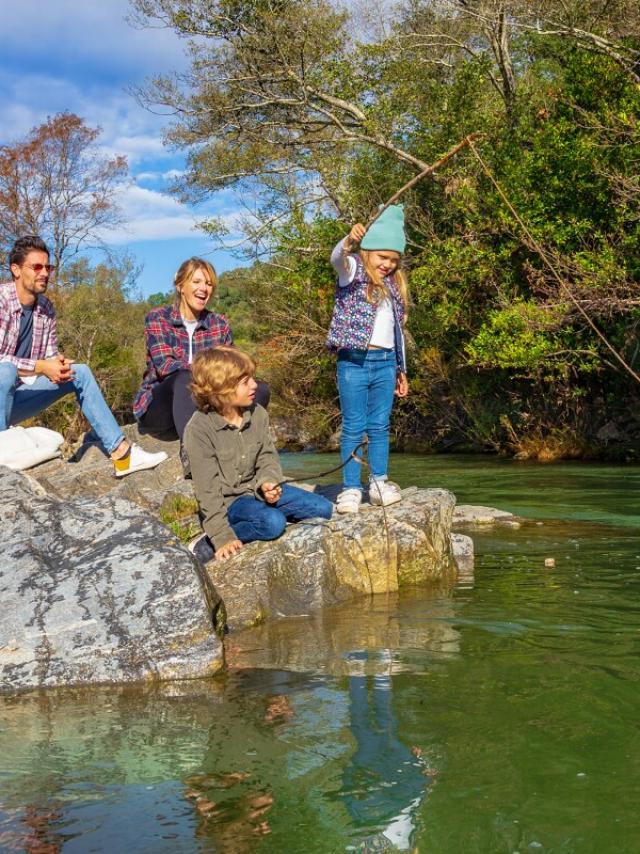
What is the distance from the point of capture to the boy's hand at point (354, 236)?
529 cm

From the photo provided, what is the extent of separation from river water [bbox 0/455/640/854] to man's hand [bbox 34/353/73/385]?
7.75ft

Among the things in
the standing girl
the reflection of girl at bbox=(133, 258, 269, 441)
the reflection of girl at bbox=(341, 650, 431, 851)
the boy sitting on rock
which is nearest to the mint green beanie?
the standing girl

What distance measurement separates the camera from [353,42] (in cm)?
1953

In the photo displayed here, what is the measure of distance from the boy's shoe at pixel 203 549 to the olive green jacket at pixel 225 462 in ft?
0.65

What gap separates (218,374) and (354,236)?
1.10 m

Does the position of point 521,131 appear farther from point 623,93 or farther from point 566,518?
point 566,518

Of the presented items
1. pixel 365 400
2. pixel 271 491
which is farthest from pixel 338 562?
pixel 365 400

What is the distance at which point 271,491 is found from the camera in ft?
17.2

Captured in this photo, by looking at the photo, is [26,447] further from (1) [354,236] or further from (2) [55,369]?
(1) [354,236]

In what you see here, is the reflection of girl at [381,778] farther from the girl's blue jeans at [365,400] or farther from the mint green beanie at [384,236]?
the mint green beanie at [384,236]

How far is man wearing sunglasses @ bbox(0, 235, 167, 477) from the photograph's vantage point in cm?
623

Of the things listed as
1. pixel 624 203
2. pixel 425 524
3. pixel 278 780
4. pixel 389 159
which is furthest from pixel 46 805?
pixel 389 159

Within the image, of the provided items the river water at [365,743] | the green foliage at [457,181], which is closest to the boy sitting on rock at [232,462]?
the river water at [365,743]

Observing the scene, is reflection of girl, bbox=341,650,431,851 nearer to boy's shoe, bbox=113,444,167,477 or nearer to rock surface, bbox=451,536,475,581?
rock surface, bbox=451,536,475,581
